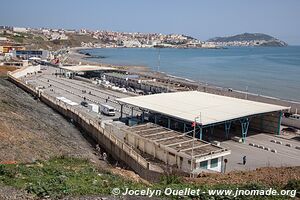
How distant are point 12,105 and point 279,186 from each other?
98.5 feet

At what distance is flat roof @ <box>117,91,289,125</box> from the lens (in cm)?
3116

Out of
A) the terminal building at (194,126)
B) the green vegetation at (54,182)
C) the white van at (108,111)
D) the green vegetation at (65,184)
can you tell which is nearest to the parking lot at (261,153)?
the terminal building at (194,126)

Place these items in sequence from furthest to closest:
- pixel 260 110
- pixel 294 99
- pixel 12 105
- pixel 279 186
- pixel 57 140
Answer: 1. pixel 294 99
2. pixel 12 105
3. pixel 260 110
4. pixel 57 140
5. pixel 279 186

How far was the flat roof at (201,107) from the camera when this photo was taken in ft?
102

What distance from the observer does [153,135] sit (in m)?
28.8

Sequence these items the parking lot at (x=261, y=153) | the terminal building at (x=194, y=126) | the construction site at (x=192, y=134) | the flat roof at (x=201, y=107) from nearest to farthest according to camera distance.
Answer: the construction site at (x=192, y=134)
the terminal building at (x=194, y=126)
the parking lot at (x=261, y=153)
the flat roof at (x=201, y=107)

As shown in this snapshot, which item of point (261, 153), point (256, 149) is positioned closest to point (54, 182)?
point (261, 153)

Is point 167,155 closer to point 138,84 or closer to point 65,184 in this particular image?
point 65,184

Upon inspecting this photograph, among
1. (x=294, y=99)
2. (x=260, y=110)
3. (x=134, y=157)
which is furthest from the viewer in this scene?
(x=294, y=99)

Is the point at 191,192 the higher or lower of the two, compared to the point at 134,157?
higher

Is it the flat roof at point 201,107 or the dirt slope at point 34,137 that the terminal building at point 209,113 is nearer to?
the flat roof at point 201,107

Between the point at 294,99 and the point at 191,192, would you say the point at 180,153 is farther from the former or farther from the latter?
the point at 294,99

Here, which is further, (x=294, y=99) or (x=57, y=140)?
(x=294, y=99)

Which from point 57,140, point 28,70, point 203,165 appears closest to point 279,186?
point 203,165
